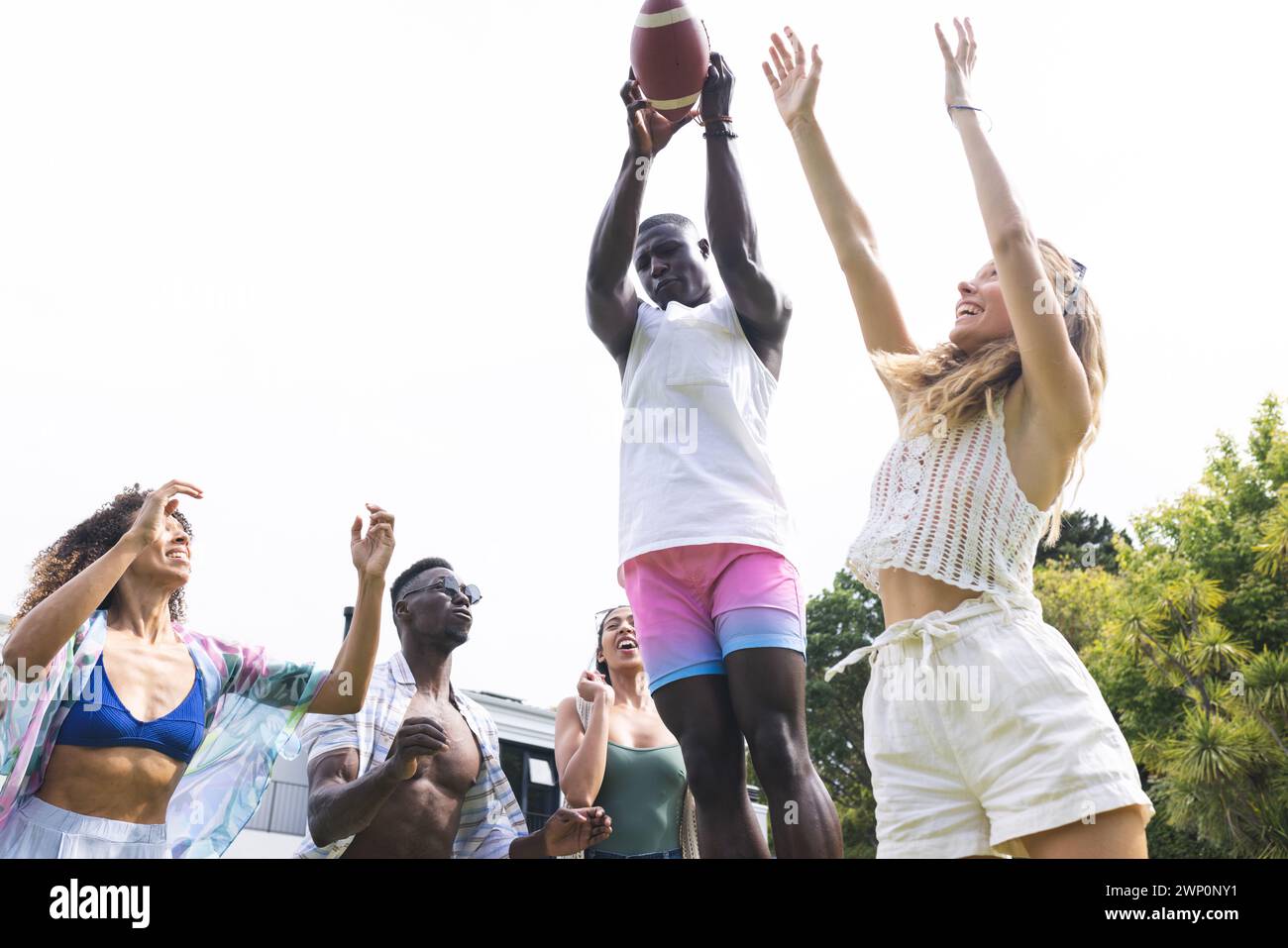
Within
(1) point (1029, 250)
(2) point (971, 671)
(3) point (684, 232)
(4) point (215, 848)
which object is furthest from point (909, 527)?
(4) point (215, 848)

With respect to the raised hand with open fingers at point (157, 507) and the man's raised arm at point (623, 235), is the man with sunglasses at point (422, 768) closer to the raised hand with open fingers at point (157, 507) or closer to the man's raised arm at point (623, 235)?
the raised hand with open fingers at point (157, 507)

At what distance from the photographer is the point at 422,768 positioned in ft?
14.8

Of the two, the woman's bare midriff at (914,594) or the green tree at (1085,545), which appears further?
the green tree at (1085,545)

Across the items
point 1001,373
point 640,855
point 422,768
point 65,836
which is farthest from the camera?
point 640,855

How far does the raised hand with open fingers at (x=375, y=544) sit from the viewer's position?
12.2 ft

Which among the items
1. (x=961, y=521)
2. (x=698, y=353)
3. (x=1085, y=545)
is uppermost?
(x=1085, y=545)

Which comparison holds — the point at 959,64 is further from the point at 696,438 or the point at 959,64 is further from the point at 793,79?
the point at 696,438

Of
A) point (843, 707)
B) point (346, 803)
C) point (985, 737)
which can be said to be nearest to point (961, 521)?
point (985, 737)

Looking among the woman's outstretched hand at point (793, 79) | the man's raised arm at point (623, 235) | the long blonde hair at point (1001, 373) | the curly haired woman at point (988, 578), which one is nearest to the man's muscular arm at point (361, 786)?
the man's raised arm at point (623, 235)

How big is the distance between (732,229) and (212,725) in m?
2.30

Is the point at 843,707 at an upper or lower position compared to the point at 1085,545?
lower

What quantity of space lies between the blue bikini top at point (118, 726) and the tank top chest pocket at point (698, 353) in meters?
1.82
